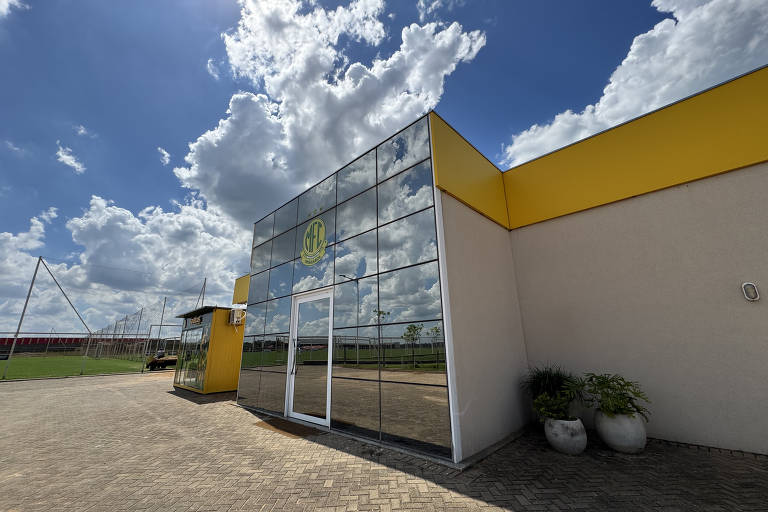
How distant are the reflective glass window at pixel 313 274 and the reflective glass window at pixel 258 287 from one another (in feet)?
5.48

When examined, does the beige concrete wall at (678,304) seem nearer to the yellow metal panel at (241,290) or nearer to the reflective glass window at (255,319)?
the reflective glass window at (255,319)

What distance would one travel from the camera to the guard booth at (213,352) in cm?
1092

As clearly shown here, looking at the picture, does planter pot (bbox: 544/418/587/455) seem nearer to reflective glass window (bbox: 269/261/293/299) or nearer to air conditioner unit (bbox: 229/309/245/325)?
reflective glass window (bbox: 269/261/293/299)

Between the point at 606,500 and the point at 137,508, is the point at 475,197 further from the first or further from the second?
the point at 137,508

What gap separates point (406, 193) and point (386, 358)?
3.09 m

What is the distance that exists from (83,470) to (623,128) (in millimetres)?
10866

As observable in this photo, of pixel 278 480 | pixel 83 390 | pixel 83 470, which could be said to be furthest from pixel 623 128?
pixel 83 390

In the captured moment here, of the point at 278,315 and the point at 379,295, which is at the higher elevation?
the point at 379,295

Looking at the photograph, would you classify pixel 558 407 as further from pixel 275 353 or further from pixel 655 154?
pixel 275 353

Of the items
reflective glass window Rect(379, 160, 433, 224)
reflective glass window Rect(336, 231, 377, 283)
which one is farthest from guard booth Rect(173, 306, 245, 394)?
reflective glass window Rect(379, 160, 433, 224)

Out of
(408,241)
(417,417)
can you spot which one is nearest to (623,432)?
(417,417)

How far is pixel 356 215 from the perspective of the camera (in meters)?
6.46

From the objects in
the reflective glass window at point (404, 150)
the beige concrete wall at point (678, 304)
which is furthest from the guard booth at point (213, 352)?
the beige concrete wall at point (678, 304)

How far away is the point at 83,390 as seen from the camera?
36.6 feet
